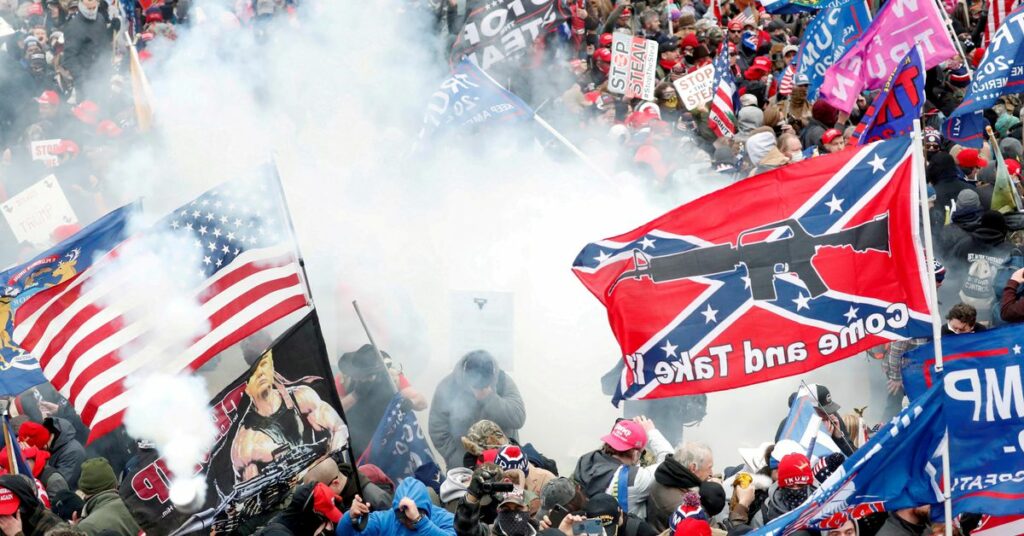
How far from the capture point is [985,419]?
5.76 meters

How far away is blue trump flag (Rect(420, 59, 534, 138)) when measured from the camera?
36.3ft

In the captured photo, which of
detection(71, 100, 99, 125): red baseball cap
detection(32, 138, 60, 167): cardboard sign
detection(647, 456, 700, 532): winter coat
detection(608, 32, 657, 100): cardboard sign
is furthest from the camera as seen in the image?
detection(71, 100, 99, 125): red baseball cap

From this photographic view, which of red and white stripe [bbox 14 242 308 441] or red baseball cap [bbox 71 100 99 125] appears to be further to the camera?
red baseball cap [bbox 71 100 99 125]

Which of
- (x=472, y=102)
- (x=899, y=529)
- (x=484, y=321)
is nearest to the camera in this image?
(x=899, y=529)

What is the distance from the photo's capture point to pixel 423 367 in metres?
11.1

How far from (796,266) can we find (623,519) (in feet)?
5.06

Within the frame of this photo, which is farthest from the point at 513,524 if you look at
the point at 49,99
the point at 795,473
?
the point at 49,99

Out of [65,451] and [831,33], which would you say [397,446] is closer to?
[65,451]

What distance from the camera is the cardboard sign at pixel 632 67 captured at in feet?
48.4

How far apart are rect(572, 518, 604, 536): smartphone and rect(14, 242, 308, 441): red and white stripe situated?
2.26 meters

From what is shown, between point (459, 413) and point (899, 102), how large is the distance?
13.5 ft

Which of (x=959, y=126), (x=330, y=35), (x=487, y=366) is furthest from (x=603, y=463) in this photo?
(x=330, y=35)

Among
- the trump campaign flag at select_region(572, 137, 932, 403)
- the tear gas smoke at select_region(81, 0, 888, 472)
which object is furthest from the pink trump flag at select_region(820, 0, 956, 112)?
the trump campaign flag at select_region(572, 137, 932, 403)

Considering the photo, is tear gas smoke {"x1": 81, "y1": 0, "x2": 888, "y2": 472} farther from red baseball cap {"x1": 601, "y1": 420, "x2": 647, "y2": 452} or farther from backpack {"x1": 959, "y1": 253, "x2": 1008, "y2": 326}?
red baseball cap {"x1": 601, "y1": 420, "x2": 647, "y2": 452}
